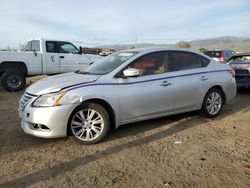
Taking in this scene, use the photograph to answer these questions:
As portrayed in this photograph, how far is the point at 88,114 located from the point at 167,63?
1.93 m

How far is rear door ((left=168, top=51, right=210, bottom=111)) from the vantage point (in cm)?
559

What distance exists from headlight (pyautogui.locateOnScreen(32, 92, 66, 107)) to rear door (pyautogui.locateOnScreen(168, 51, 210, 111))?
2.21 m

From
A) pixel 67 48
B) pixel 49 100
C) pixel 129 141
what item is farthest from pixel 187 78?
pixel 67 48

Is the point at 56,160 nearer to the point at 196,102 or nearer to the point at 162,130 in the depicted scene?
the point at 162,130

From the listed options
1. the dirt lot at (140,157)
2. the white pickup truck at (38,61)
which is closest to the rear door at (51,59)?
the white pickup truck at (38,61)

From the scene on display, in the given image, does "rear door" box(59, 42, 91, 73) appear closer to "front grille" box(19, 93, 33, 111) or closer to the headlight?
"front grille" box(19, 93, 33, 111)

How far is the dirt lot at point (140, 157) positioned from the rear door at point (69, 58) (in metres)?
5.61

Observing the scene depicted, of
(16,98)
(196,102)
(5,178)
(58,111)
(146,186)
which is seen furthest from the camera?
(16,98)

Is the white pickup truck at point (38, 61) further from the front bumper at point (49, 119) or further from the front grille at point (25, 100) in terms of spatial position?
the front bumper at point (49, 119)

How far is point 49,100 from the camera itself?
4.43m

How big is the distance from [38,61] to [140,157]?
7655mm

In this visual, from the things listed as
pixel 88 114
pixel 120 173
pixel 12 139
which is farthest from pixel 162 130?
pixel 12 139

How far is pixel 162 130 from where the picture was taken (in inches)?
212

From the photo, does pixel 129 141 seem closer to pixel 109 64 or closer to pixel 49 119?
pixel 49 119
